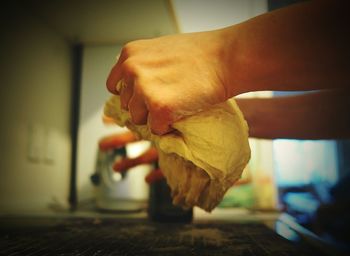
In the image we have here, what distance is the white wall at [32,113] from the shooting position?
86 centimetres

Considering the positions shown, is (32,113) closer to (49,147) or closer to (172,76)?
(49,147)

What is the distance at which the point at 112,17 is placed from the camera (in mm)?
663

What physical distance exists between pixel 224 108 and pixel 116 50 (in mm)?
422

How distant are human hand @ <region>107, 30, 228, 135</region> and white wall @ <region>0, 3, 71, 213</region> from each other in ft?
2.09

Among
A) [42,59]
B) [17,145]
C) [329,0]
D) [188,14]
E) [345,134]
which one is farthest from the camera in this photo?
[42,59]

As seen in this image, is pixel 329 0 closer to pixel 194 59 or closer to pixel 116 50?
pixel 194 59

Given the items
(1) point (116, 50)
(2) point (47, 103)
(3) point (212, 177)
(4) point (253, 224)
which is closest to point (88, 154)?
(2) point (47, 103)

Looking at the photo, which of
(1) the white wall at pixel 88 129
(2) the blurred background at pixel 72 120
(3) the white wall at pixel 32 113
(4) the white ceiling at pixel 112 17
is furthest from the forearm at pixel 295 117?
(3) the white wall at pixel 32 113

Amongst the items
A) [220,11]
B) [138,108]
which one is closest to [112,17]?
[220,11]

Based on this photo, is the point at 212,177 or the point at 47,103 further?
the point at 47,103

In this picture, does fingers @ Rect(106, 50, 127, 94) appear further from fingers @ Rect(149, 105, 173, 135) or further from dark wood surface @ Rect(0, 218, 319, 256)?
dark wood surface @ Rect(0, 218, 319, 256)

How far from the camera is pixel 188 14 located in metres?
0.51

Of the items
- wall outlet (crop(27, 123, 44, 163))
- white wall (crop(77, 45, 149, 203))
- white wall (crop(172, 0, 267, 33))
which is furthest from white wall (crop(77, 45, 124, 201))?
white wall (crop(172, 0, 267, 33))

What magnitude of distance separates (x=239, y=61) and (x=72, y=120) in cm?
90
